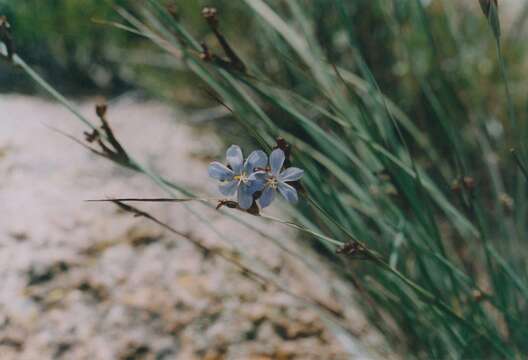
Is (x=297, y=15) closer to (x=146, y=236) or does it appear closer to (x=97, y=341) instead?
(x=146, y=236)

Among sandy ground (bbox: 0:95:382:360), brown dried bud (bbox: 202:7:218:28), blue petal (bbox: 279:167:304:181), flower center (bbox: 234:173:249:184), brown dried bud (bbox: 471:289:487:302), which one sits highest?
brown dried bud (bbox: 471:289:487:302)

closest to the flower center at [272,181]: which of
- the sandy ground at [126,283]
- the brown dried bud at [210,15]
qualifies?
the brown dried bud at [210,15]

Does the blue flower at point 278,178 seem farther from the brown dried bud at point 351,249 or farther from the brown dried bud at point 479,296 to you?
the brown dried bud at point 479,296

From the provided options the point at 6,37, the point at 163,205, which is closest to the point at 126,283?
the point at 163,205

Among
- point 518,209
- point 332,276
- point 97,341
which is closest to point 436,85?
point 518,209

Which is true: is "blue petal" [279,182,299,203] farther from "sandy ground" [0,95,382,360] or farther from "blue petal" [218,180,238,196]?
"sandy ground" [0,95,382,360]

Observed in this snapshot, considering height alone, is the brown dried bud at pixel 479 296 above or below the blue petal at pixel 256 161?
above

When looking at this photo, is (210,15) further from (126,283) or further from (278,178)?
(126,283)

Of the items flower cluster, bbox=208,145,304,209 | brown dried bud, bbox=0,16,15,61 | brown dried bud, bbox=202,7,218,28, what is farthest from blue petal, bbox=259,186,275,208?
brown dried bud, bbox=0,16,15,61
